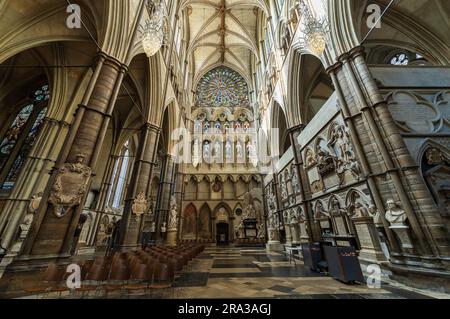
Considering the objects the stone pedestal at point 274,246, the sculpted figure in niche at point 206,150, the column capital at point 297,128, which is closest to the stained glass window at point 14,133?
the sculpted figure in niche at point 206,150

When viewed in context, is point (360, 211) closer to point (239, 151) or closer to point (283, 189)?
point (283, 189)

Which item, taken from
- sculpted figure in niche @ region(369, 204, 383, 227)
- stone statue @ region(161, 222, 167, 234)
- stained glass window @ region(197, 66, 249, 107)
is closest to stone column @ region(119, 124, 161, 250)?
stone statue @ region(161, 222, 167, 234)

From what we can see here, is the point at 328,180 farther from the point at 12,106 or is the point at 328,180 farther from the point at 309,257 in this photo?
the point at 12,106

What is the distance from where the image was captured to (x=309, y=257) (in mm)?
5559

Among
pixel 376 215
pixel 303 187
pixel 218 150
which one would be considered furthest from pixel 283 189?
pixel 218 150

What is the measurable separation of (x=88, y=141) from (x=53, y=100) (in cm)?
796

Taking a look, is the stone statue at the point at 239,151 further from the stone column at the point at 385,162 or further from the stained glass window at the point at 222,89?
the stone column at the point at 385,162

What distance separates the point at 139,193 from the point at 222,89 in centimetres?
2090

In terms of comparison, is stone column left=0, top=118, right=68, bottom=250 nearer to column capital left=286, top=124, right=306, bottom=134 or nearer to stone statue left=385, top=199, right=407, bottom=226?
column capital left=286, top=124, right=306, bottom=134

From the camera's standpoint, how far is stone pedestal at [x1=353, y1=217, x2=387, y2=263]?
16.3ft

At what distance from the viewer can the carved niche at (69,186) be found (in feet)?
16.4

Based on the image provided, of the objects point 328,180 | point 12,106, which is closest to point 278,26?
point 328,180
